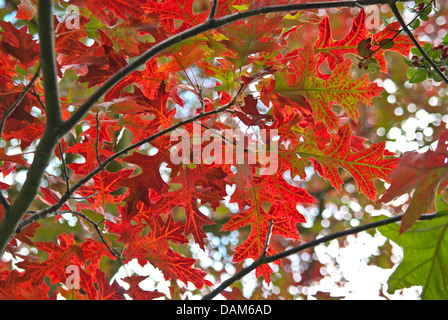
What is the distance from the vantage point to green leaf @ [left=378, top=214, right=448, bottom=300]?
37.3 inches

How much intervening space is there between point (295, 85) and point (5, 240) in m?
0.86

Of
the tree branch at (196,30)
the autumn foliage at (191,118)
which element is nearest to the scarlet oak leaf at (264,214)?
the autumn foliage at (191,118)

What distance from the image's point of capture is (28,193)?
93 centimetres

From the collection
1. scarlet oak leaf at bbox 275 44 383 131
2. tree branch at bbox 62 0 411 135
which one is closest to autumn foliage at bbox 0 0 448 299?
scarlet oak leaf at bbox 275 44 383 131

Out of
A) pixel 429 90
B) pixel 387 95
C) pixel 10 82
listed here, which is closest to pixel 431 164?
pixel 10 82

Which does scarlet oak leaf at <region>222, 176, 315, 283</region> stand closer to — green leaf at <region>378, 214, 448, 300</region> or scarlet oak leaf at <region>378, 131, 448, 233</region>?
green leaf at <region>378, 214, 448, 300</region>

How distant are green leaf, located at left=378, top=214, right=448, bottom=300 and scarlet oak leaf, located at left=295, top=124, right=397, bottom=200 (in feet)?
1.03

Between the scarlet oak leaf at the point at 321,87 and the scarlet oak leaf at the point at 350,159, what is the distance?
0.08 m

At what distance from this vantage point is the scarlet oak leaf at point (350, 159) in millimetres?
1295

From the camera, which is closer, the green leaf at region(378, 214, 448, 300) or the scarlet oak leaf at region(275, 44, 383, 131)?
the green leaf at region(378, 214, 448, 300)

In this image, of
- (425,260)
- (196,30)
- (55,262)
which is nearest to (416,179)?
(425,260)

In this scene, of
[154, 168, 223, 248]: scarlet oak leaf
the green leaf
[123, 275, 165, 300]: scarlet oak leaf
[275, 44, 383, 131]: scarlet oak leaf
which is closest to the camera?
the green leaf

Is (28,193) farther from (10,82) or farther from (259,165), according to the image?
(259,165)

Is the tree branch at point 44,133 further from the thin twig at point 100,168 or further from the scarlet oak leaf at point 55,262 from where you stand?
the scarlet oak leaf at point 55,262
